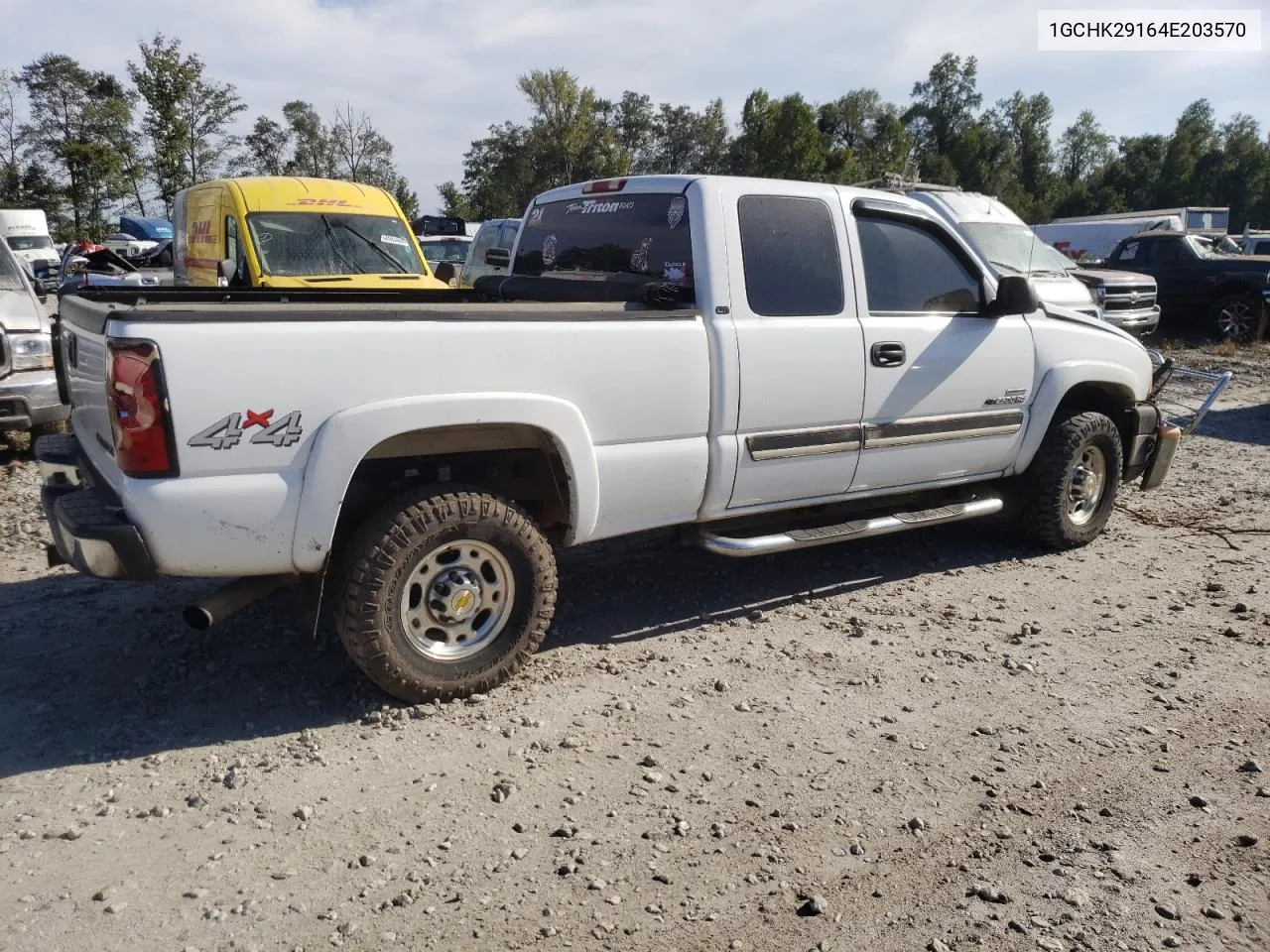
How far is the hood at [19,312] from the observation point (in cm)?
719

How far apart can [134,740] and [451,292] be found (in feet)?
9.53

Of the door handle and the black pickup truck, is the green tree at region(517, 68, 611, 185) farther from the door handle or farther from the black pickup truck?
the door handle

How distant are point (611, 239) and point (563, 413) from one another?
1.31 meters

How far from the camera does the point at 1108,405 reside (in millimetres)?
6117

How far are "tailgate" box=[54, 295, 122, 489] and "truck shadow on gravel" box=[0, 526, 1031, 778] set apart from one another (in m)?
0.88

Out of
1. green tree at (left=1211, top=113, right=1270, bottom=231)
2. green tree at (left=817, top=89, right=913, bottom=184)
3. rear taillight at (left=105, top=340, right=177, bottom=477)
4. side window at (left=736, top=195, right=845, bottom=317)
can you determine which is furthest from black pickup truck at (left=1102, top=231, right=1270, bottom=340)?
green tree at (left=1211, top=113, right=1270, bottom=231)

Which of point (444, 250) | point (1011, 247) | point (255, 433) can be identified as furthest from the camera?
point (444, 250)

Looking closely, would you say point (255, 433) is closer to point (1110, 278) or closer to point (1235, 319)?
point (1110, 278)

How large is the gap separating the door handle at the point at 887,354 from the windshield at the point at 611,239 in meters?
0.97

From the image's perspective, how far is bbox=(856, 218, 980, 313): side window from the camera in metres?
4.91

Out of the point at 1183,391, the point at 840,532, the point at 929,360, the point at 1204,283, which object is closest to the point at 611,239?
the point at 929,360

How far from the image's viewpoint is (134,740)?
11.9 ft

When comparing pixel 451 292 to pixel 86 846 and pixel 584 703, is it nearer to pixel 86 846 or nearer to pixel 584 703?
pixel 584 703

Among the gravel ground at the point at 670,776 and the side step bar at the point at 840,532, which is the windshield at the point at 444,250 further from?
the side step bar at the point at 840,532
